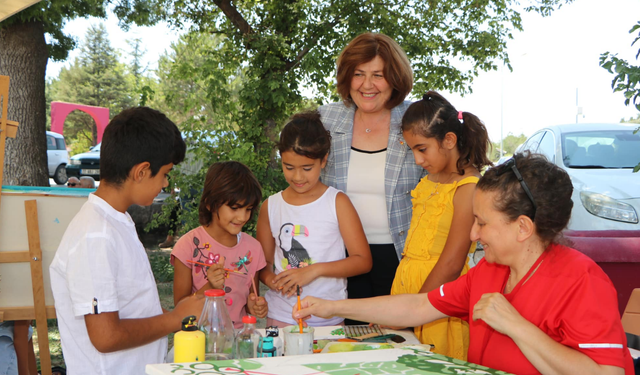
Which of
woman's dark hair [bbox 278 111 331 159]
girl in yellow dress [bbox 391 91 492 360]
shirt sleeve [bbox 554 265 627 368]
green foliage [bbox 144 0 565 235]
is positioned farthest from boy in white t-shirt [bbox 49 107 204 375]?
green foliage [bbox 144 0 565 235]

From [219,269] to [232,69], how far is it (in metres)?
5.19

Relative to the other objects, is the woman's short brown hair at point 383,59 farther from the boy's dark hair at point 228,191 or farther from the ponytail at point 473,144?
the boy's dark hair at point 228,191

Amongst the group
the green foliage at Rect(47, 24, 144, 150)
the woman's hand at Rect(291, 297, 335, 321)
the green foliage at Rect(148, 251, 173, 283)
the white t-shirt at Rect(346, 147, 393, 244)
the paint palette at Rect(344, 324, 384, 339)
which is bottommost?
the green foliage at Rect(148, 251, 173, 283)

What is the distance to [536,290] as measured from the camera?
5.27 ft

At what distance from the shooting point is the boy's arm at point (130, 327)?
1625mm

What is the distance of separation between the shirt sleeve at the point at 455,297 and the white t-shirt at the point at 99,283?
98cm

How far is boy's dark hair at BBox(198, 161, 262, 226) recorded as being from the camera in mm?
2535

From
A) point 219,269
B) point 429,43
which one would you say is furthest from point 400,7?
point 219,269

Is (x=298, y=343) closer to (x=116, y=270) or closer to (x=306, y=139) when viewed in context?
(x=116, y=270)

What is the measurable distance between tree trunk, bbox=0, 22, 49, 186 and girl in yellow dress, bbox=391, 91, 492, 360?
4.66 meters

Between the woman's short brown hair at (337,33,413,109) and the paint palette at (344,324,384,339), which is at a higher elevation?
the woman's short brown hair at (337,33,413,109)

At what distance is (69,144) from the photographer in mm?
37344

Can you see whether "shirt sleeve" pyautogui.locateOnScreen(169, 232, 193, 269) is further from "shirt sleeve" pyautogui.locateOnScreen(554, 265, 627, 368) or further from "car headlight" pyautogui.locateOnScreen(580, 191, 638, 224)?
"car headlight" pyautogui.locateOnScreen(580, 191, 638, 224)

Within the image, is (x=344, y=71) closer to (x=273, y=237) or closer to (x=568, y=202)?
(x=273, y=237)
